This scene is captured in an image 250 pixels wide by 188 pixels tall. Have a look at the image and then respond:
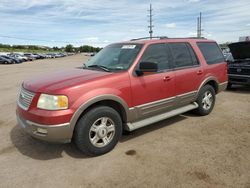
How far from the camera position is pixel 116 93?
388 centimetres

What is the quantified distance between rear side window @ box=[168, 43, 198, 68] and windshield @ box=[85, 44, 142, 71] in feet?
2.93

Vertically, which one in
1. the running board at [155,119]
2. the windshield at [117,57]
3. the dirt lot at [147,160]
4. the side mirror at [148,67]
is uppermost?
the windshield at [117,57]

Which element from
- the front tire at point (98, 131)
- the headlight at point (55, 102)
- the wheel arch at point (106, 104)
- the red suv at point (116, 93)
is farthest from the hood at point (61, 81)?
the front tire at point (98, 131)

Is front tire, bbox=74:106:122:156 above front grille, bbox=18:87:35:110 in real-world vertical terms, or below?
below

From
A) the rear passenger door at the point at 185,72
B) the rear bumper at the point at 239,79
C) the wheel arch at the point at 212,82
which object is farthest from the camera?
the rear bumper at the point at 239,79

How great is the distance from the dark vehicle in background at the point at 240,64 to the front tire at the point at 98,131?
6.27 meters

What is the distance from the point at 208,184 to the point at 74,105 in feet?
6.88

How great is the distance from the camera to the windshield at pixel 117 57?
4.31m

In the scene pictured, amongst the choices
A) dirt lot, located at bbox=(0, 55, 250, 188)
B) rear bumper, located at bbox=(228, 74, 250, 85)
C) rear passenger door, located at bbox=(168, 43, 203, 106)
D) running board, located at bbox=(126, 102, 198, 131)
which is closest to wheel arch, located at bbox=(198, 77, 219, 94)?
rear passenger door, located at bbox=(168, 43, 203, 106)

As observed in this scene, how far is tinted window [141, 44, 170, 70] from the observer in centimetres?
443

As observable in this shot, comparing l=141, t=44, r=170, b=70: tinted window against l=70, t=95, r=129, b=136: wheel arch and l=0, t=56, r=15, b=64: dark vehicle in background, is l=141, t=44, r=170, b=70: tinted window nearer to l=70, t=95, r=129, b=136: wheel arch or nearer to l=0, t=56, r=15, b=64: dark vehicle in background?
l=70, t=95, r=129, b=136: wheel arch

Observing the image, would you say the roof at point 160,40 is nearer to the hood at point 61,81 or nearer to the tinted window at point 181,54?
the tinted window at point 181,54

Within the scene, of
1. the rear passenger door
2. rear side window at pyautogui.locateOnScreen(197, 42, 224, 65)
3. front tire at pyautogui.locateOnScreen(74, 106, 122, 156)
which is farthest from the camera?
rear side window at pyautogui.locateOnScreen(197, 42, 224, 65)

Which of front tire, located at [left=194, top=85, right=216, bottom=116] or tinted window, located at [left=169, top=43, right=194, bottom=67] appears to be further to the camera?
front tire, located at [left=194, top=85, right=216, bottom=116]
